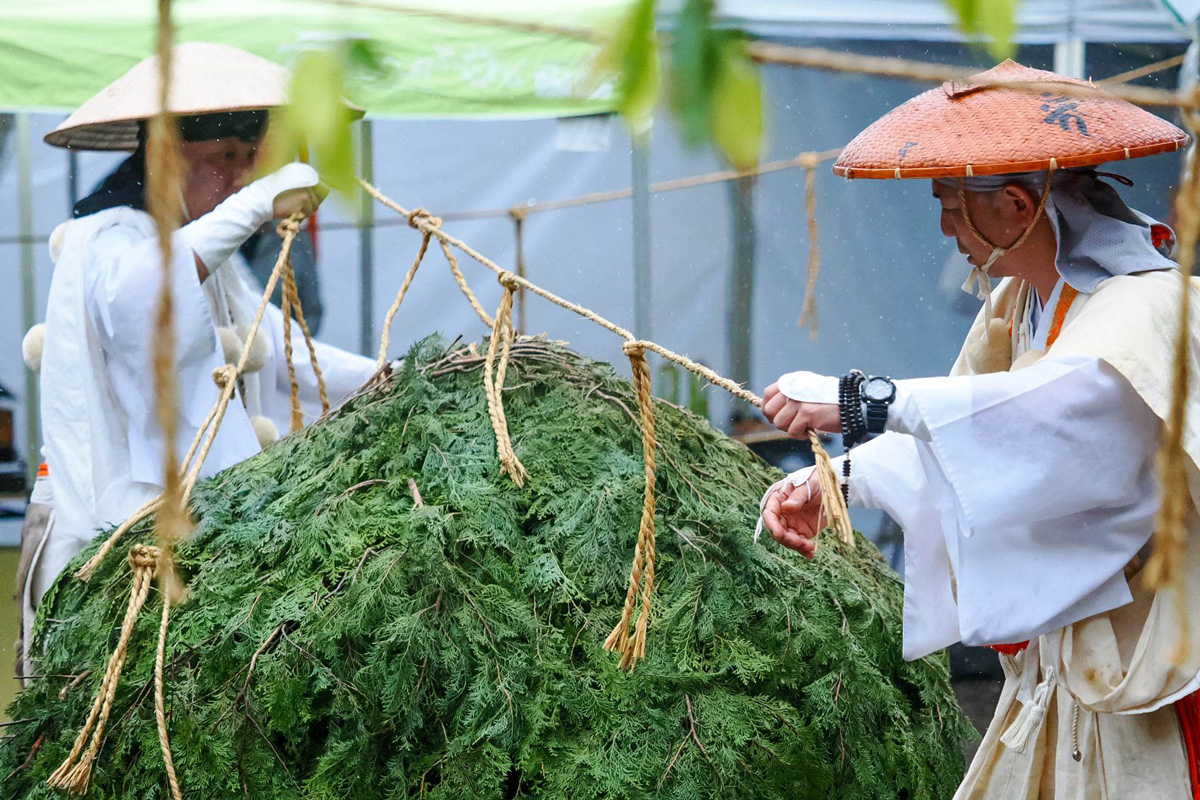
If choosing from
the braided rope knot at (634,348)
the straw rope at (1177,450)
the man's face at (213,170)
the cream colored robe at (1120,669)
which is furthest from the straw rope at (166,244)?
the man's face at (213,170)

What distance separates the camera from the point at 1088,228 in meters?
1.91

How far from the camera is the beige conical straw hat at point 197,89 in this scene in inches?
118

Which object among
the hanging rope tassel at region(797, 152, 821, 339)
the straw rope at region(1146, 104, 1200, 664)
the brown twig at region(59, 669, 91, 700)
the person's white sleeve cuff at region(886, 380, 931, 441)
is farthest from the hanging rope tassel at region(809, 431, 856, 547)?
the hanging rope tassel at region(797, 152, 821, 339)

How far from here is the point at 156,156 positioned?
761 mm

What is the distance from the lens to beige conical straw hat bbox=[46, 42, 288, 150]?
2.99m

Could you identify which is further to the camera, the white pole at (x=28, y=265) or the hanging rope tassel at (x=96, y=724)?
the white pole at (x=28, y=265)

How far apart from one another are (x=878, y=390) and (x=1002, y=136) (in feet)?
1.58

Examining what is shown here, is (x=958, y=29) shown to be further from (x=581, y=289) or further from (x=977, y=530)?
(x=581, y=289)

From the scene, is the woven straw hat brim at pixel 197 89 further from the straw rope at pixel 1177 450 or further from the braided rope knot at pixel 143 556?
the straw rope at pixel 1177 450

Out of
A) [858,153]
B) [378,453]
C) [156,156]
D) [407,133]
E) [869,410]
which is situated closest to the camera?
[156,156]

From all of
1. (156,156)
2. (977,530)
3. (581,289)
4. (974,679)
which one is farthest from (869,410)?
(974,679)

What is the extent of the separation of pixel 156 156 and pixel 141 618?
5.09 ft

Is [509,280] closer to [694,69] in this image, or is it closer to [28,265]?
[694,69]

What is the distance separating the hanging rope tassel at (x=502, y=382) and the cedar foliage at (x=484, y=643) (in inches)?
1.2
